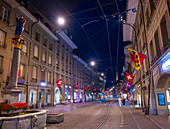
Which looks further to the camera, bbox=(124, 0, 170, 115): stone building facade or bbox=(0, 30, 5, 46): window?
bbox=(0, 30, 5, 46): window

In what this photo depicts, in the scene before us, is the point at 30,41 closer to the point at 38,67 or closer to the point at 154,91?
the point at 38,67

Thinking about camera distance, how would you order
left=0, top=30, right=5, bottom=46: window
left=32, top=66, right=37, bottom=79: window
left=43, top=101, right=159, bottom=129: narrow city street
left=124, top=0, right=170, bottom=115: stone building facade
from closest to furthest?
left=43, top=101, right=159, bottom=129: narrow city street
left=124, top=0, right=170, bottom=115: stone building facade
left=0, top=30, right=5, bottom=46: window
left=32, top=66, right=37, bottom=79: window

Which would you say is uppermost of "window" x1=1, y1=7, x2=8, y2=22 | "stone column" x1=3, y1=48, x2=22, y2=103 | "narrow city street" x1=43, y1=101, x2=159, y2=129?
"window" x1=1, y1=7, x2=8, y2=22

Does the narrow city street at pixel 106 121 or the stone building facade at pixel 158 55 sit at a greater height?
the stone building facade at pixel 158 55

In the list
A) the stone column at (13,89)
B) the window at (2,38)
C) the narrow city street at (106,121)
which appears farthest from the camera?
the window at (2,38)

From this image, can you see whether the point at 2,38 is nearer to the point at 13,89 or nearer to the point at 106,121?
the point at 13,89

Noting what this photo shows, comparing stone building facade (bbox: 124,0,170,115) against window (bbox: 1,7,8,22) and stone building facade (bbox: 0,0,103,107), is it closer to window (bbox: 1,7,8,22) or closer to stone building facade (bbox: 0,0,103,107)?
stone building facade (bbox: 0,0,103,107)

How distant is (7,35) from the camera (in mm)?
18656

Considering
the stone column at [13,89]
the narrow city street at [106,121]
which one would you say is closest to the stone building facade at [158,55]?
the narrow city street at [106,121]

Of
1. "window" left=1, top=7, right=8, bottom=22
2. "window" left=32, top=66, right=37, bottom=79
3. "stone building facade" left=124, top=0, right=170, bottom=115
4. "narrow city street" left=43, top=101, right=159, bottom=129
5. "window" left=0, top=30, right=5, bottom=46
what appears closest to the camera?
"narrow city street" left=43, top=101, right=159, bottom=129

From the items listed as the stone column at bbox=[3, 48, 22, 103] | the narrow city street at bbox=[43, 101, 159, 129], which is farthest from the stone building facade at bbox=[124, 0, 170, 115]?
the stone column at bbox=[3, 48, 22, 103]

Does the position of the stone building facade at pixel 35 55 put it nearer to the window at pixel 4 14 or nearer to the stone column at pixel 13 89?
the window at pixel 4 14

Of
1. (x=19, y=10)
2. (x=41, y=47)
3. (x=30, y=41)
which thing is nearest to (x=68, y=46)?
(x=41, y=47)

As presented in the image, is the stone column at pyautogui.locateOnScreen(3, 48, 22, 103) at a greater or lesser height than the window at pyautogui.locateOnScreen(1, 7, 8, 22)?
lesser
